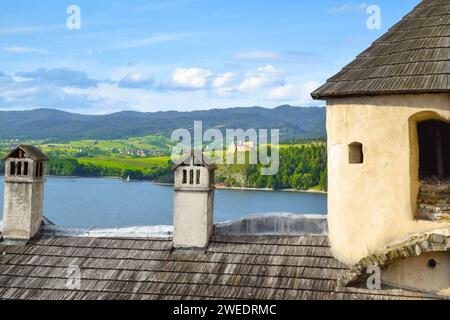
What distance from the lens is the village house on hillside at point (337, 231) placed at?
8211mm

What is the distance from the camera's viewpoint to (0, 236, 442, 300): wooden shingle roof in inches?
351

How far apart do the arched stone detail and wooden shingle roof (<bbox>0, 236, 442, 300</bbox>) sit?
0.32 metres

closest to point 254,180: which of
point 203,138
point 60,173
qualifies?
point 60,173

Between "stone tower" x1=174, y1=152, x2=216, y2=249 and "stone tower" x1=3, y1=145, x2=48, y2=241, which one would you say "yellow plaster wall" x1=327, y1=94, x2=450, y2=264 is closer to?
"stone tower" x1=174, y1=152, x2=216, y2=249

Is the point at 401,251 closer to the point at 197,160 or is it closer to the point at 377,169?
the point at 377,169

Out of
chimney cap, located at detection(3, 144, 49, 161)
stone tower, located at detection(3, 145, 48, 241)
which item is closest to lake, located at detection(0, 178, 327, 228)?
stone tower, located at detection(3, 145, 48, 241)

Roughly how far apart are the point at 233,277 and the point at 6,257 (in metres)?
4.57

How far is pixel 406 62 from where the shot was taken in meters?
8.62

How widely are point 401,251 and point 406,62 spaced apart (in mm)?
3075

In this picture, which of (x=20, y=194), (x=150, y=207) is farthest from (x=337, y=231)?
(x=150, y=207)

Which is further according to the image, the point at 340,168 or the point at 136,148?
the point at 136,148

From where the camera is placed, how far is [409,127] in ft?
27.0

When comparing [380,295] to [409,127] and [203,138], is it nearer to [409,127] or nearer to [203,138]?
[409,127]

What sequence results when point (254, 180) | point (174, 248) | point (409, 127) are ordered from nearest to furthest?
point (409, 127) → point (174, 248) → point (254, 180)
